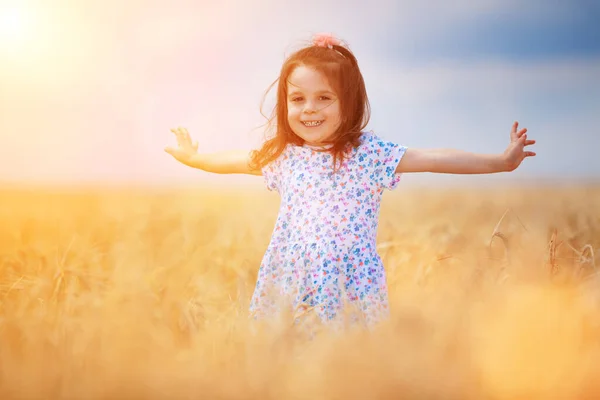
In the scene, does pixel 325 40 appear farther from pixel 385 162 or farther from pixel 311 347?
pixel 311 347

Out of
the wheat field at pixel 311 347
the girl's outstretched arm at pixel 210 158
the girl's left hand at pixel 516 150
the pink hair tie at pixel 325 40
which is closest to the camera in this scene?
the wheat field at pixel 311 347

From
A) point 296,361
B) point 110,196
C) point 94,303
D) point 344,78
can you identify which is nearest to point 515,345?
point 296,361

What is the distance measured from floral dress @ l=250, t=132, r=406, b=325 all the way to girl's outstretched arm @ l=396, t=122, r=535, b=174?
0.04 meters

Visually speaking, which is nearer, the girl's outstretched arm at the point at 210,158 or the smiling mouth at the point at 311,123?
the smiling mouth at the point at 311,123

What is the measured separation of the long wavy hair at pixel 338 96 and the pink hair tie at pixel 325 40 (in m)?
0.01

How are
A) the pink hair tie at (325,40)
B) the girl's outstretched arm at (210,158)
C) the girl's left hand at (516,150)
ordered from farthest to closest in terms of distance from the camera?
the girl's outstretched arm at (210,158), the pink hair tie at (325,40), the girl's left hand at (516,150)

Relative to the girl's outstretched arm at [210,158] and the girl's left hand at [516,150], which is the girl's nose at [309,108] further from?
the girl's left hand at [516,150]

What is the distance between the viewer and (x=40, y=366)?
577mm

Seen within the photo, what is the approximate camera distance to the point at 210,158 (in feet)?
5.79

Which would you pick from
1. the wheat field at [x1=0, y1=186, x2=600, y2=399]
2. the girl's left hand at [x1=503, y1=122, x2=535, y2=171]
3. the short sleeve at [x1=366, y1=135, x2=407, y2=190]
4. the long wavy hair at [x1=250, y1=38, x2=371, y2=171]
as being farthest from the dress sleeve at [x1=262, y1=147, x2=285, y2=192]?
the wheat field at [x1=0, y1=186, x2=600, y2=399]

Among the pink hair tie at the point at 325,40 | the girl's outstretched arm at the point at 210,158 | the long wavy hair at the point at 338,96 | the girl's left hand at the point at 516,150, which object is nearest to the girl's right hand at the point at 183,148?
the girl's outstretched arm at the point at 210,158

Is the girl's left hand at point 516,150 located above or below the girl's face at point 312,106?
below

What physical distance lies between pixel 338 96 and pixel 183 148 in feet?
1.61

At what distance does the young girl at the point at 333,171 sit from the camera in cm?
152
